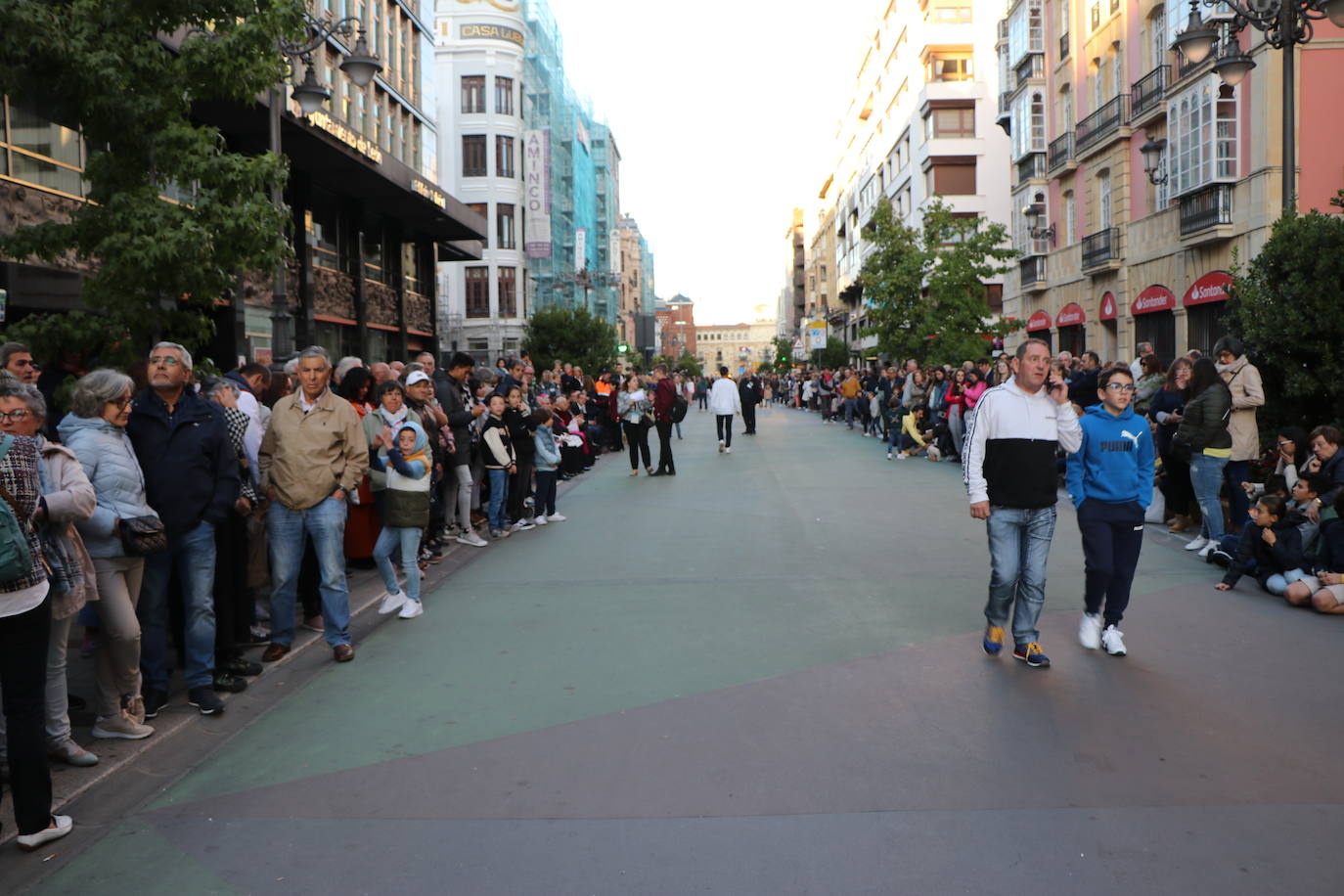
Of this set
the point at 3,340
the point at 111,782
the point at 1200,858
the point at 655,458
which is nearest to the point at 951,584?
the point at 1200,858

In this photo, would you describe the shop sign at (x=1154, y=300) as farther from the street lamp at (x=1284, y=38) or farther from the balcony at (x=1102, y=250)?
the street lamp at (x=1284, y=38)

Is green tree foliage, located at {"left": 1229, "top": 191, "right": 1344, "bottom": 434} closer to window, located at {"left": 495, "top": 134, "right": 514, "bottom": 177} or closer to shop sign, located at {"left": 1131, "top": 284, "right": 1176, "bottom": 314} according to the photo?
shop sign, located at {"left": 1131, "top": 284, "right": 1176, "bottom": 314}

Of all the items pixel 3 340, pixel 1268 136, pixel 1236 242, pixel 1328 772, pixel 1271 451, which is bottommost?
pixel 1328 772

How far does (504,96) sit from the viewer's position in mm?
59406

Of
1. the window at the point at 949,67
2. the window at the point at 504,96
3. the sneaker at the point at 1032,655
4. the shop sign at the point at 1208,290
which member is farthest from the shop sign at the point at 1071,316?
the window at the point at 504,96

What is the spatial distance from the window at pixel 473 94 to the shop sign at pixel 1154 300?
126 feet

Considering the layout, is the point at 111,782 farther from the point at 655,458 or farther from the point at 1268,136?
the point at 1268,136

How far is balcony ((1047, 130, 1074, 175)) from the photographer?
114ft

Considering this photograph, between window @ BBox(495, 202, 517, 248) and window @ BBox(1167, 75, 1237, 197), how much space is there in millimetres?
38192

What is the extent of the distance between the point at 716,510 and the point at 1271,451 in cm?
601

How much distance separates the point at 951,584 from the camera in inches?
349

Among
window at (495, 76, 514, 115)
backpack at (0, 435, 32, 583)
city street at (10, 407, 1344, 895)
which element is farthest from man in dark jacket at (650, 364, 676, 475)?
window at (495, 76, 514, 115)

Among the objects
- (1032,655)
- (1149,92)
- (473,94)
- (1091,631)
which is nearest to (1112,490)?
(1091,631)

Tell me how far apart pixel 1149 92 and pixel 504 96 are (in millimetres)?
38183
